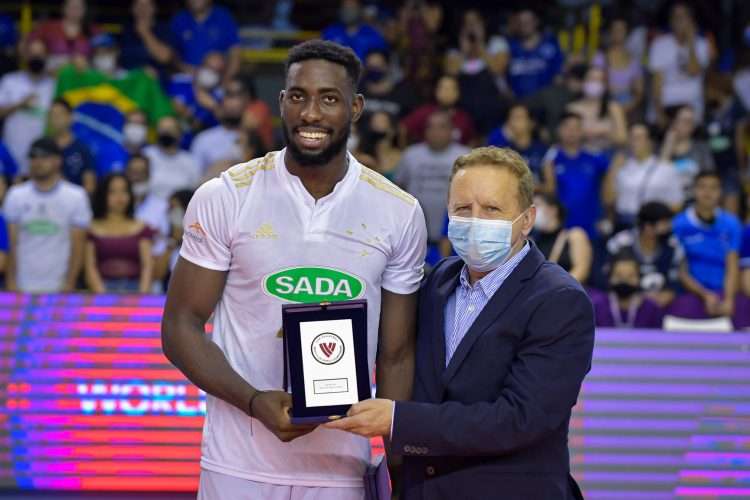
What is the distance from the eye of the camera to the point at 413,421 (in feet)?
11.9

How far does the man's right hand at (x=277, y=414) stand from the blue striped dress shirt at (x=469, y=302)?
19.4 inches

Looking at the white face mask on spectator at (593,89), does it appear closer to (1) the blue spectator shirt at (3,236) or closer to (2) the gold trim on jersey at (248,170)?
(1) the blue spectator shirt at (3,236)

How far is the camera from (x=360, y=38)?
1243 centimetres

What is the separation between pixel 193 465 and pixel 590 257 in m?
3.34

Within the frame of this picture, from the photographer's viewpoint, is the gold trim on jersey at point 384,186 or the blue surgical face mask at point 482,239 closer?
the blue surgical face mask at point 482,239

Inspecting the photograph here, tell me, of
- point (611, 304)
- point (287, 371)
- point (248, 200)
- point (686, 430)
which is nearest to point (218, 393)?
point (287, 371)

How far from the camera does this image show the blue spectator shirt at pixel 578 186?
10.3m

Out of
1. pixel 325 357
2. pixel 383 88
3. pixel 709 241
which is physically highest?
pixel 383 88

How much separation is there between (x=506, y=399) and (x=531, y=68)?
29.9ft

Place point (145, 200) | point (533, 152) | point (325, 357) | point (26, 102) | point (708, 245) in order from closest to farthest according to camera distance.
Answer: point (325, 357) → point (708, 245) → point (145, 200) → point (533, 152) → point (26, 102)

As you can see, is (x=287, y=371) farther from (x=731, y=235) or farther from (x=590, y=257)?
(x=731, y=235)

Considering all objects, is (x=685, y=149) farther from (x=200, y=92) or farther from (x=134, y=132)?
(x=134, y=132)

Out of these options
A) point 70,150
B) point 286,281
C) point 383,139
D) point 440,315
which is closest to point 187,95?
point 70,150

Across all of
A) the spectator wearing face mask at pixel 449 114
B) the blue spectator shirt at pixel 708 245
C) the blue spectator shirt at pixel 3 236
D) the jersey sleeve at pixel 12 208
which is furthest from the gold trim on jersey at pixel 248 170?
the spectator wearing face mask at pixel 449 114
